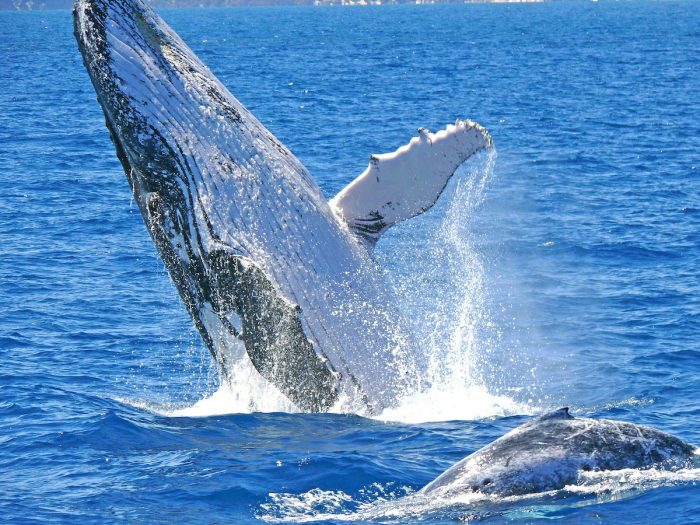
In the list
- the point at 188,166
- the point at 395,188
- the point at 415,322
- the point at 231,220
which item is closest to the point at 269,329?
the point at 231,220

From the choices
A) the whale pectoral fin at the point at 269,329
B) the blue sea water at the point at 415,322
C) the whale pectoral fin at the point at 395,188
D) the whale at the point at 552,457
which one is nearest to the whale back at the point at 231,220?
the whale pectoral fin at the point at 269,329

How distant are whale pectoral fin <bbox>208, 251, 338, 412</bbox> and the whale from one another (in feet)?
8.24

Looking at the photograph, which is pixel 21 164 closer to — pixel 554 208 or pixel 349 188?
pixel 554 208

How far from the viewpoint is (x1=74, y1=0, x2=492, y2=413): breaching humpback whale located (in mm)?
11180

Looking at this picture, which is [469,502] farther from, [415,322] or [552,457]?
[415,322]

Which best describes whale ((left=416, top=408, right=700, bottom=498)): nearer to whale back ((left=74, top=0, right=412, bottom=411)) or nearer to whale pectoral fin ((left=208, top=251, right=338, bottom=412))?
whale pectoral fin ((left=208, top=251, right=338, bottom=412))

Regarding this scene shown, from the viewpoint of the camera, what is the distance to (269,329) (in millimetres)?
11523

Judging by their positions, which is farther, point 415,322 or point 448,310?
point 448,310

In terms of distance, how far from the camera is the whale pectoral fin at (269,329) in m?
11.4

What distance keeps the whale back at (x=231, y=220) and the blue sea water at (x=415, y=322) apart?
0.88m

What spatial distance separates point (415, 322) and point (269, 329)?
6.76 meters

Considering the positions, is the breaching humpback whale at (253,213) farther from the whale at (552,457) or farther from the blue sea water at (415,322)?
the whale at (552,457)

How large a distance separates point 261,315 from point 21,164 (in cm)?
2556

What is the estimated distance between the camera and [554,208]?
95.6ft
